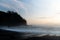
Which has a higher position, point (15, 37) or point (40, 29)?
point (40, 29)

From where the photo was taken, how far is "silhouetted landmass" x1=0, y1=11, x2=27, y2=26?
274 cm

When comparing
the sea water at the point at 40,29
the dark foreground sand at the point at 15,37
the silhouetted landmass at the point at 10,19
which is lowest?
the dark foreground sand at the point at 15,37

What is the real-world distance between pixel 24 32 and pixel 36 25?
0.22 meters

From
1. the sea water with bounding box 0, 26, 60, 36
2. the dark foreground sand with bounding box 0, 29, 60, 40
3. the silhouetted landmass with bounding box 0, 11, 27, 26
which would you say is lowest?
the dark foreground sand with bounding box 0, 29, 60, 40

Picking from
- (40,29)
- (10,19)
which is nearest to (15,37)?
(10,19)

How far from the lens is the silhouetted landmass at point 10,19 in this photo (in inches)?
108

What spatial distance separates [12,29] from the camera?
2791mm

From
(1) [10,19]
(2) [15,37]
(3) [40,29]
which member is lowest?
(2) [15,37]

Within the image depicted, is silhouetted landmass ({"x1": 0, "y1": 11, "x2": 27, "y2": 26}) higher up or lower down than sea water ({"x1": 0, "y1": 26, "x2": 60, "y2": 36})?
higher up

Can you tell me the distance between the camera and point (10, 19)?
9.02 ft

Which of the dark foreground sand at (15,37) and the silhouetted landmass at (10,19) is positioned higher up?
the silhouetted landmass at (10,19)

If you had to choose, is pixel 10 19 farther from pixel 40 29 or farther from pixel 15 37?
pixel 40 29

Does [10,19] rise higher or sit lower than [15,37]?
higher

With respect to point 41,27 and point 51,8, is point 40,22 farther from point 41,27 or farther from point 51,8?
point 51,8
